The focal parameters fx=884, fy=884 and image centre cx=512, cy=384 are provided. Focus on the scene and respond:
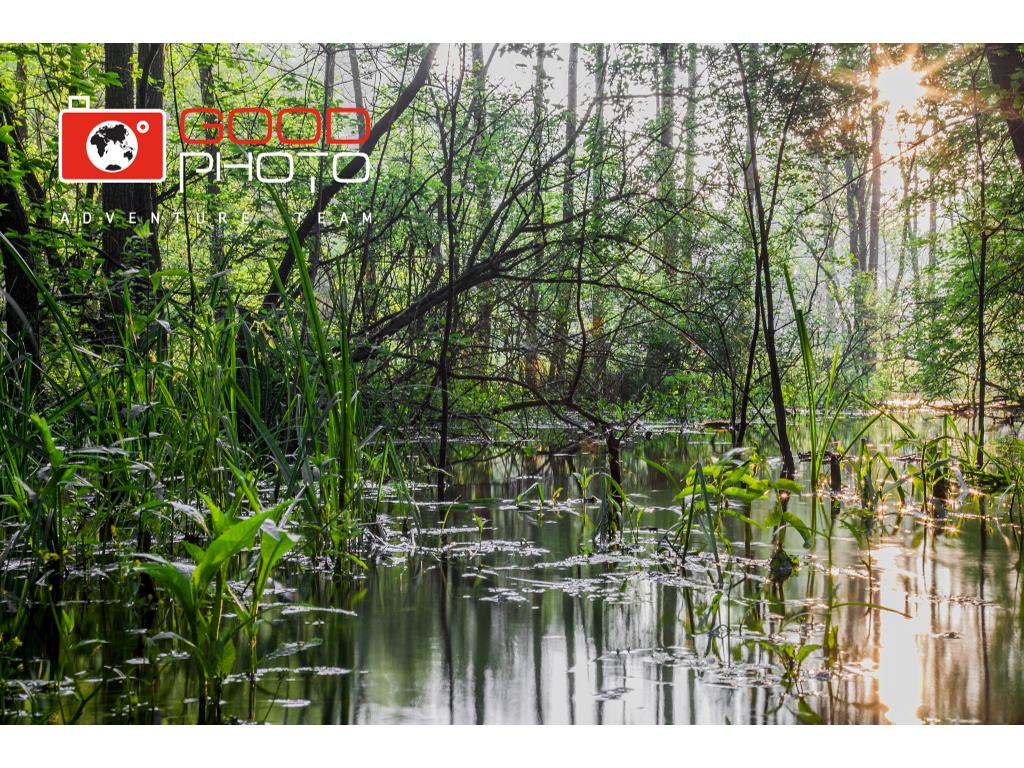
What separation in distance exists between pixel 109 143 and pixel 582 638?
221 centimetres

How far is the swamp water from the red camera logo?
1.48m

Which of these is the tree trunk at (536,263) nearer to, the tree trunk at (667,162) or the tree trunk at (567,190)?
the tree trunk at (567,190)

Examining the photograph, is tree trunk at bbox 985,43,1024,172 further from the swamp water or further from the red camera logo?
the red camera logo

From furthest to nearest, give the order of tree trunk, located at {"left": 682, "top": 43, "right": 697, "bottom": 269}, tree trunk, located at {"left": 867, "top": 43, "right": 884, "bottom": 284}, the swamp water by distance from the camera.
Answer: tree trunk, located at {"left": 682, "top": 43, "right": 697, "bottom": 269}
tree trunk, located at {"left": 867, "top": 43, "right": 884, "bottom": 284}
the swamp water

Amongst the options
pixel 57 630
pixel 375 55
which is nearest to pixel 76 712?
pixel 57 630

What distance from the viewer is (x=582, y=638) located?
141 cm

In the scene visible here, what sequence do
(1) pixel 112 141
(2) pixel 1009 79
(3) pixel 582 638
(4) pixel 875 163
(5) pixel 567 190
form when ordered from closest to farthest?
(3) pixel 582 638
(1) pixel 112 141
(2) pixel 1009 79
(4) pixel 875 163
(5) pixel 567 190

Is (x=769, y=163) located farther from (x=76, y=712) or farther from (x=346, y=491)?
(x=76, y=712)

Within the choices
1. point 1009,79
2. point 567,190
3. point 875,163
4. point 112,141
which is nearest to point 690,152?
point 567,190

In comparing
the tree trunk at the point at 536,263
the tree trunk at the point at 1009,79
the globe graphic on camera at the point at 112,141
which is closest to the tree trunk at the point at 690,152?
the tree trunk at the point at 536,263

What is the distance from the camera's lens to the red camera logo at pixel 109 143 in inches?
107

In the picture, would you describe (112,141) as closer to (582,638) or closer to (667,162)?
(582,638)

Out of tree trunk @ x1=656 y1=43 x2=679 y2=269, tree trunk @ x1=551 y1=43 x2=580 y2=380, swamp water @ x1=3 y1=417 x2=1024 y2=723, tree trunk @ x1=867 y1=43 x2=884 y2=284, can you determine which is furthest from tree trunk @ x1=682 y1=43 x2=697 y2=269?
swamp water @ x1=3 y1=417 x2=1024 y2=723

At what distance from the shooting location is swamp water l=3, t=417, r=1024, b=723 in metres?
1.16
